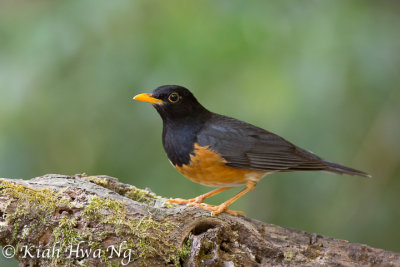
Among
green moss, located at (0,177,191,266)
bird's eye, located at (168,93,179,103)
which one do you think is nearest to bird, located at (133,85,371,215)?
bird's eye, located at (168,93,179,103)

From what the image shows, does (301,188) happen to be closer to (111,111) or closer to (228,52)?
(228,52)

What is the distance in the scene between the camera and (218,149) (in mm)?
4266

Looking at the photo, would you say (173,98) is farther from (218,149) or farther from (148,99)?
(218,149)

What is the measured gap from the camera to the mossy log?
306 centimetres

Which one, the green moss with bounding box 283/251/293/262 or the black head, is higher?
the black head

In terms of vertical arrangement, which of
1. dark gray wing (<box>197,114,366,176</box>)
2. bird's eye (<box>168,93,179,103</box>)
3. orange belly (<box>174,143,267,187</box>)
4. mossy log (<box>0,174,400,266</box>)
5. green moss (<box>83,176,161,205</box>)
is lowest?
mossy log (<box>0,174,400,266</box>)

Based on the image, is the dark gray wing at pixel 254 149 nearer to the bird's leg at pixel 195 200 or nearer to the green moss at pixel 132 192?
the bird's leg at pixel 195 200

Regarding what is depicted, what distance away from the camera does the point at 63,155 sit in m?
4.57

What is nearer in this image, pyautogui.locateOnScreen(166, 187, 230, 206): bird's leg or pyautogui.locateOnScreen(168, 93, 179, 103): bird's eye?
pyautogui.locateOnScreen(166, 187, 230, 206): bird's leg

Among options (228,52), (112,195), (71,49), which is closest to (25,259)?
(112,195)

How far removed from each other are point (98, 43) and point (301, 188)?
228 cm

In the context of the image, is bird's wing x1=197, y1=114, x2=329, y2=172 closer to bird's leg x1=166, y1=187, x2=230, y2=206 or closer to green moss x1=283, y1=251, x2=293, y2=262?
bird's leg x1=166, y1=187, x2=230, y2=206

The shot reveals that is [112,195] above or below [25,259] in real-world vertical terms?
above

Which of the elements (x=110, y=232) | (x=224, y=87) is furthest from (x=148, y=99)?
(x=110, y=232)
